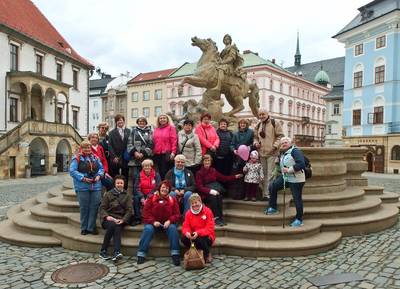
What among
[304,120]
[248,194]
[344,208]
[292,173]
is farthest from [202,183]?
[304,120]

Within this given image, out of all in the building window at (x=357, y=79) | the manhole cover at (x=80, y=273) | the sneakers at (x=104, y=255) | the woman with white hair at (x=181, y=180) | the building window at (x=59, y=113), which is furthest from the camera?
the building window at (x=357, y=79)

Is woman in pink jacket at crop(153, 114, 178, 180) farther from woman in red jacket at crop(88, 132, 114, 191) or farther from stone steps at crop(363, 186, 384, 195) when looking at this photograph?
stone steps at crop(363, 186, 384, 195)

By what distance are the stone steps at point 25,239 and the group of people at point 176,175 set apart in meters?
0.70

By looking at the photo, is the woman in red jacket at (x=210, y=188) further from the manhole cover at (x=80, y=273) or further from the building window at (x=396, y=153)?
the building window at (x=396, y=153)

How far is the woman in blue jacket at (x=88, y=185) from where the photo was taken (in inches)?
258

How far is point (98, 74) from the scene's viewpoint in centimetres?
7638

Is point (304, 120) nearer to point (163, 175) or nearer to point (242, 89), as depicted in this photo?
point (242, 89)

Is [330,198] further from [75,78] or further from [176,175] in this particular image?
[75,78]

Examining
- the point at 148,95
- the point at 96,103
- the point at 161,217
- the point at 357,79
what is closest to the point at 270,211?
the point at 161,217

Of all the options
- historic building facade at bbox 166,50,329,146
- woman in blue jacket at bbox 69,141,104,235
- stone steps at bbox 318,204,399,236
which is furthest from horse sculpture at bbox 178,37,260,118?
historic building facade at bbox 166,50,329,146

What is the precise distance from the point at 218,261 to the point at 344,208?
3184 millimetres

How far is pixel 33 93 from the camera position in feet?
97.6

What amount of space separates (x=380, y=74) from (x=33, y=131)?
29.3 m

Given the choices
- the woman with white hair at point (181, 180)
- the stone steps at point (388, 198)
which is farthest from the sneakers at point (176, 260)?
the stone steps at point (388, 198)
